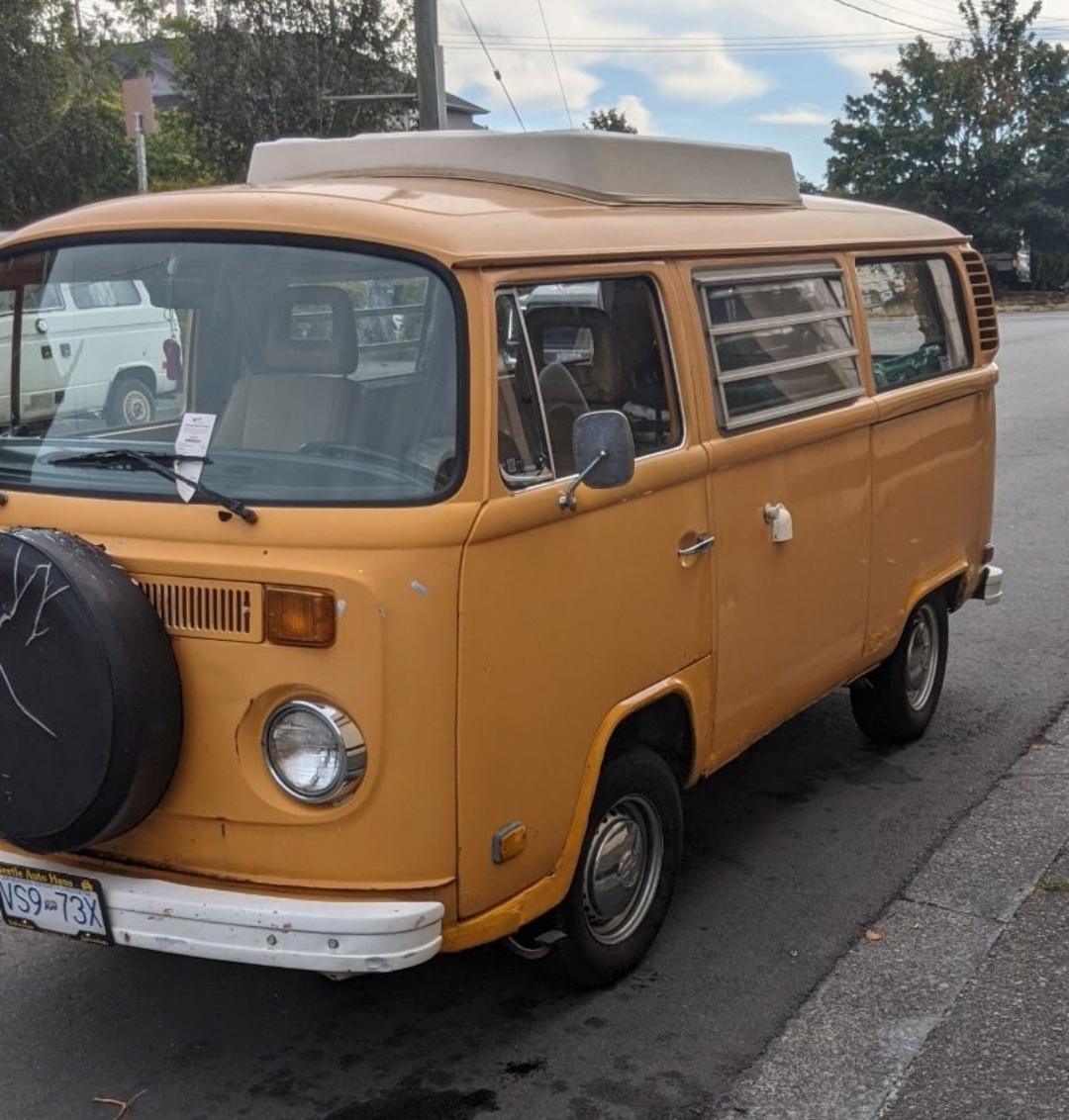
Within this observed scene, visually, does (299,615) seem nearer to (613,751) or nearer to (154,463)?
(154,463)

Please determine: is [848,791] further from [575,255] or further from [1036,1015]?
[575,255]

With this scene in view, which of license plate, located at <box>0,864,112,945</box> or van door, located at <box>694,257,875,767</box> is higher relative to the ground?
van door, located at <box>694,257,875,767</box>

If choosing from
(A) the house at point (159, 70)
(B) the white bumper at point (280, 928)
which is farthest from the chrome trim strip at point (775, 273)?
(A) the house at point (159, 70)

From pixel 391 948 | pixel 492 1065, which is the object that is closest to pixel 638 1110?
pixel 492 1065

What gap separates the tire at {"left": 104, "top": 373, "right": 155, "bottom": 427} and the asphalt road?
1609mm

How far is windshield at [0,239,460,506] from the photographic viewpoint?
3.57m

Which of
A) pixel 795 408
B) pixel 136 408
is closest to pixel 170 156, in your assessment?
pixel 795 408

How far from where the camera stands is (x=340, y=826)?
3445 millimetres

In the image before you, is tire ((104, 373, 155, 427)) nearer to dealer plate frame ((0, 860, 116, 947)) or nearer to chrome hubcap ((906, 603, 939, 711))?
dealer plate frame ((0, 860, 116, 947))

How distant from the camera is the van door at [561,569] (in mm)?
3555

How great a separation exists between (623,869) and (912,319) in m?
2.84

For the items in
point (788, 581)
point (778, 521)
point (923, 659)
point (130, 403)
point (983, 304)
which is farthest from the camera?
point (983, 304)

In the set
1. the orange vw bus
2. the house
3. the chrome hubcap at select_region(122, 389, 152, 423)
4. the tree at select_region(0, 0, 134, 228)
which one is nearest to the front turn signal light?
the orange vw bus

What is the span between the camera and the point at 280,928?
3379 mm
